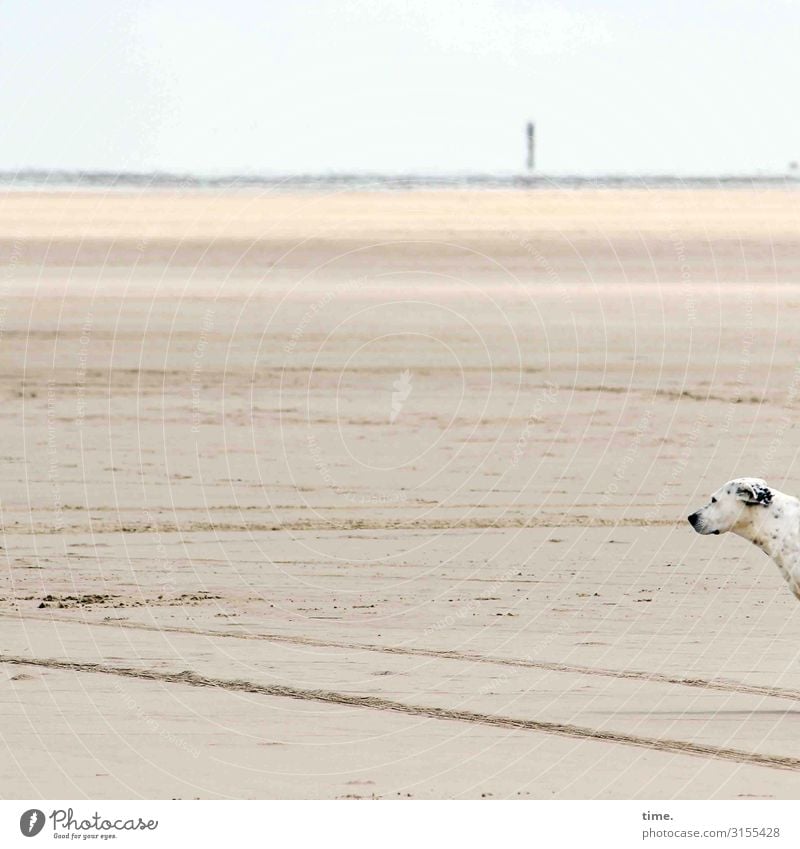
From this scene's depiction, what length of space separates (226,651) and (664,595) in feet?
13.7

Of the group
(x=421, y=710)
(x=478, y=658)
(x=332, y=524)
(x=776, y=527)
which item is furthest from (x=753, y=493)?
(x=332, y=524)

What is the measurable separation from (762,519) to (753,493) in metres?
0.20

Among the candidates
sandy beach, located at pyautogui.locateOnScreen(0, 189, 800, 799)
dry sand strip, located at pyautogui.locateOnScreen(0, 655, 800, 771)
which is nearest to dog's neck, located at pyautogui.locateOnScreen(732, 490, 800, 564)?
sandy beach, located at pyautogui.locateOnScreen(0, 189, 800, 799)

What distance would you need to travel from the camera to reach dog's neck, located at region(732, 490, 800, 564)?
13.9m

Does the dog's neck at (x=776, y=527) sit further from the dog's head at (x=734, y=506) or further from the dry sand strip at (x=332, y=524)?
the dry sand strip at (x=332, y=524)

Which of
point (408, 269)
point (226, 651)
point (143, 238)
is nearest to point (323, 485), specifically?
point (226, 651)

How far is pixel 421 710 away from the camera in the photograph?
13086mm

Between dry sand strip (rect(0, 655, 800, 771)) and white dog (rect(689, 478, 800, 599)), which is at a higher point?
white dog (rect(689, 478, 800, 599))

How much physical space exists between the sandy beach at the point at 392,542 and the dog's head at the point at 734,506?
102 centimetres

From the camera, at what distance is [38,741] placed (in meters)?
12.3

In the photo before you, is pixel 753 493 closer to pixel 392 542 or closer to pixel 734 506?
pixel 734 506

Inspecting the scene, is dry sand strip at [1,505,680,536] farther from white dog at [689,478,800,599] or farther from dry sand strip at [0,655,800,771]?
white dog at [689,478,800,599]

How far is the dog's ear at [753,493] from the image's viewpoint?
46.4 feet

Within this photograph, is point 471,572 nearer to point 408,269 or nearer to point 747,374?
point 747,374
